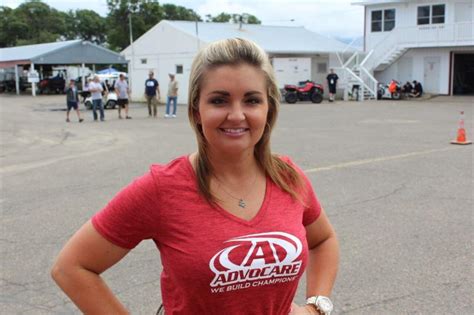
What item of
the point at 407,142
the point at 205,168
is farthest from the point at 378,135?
the point at 205,168

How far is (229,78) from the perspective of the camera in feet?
6.12

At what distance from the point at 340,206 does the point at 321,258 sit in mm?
4860

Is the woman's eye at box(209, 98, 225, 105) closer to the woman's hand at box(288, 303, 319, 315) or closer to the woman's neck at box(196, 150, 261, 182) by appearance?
the woman's neck at box(196, 150, 261, 182)

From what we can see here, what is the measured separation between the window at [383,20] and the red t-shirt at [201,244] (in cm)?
3605

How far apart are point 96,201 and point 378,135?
945 centimetres

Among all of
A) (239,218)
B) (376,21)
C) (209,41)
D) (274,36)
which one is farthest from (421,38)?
(239,218)

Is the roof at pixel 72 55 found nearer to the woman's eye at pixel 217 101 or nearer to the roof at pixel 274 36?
the roof at pixel 274 36

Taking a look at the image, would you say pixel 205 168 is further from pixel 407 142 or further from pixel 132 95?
pixel 132 95

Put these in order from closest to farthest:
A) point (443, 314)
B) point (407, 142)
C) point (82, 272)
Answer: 1. point (82, 272)
2. point (443, 314)
3. point (407, 142)

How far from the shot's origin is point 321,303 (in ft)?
6.98

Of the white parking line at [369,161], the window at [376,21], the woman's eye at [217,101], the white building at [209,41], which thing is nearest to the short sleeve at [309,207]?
the woman's eye at [217,101]

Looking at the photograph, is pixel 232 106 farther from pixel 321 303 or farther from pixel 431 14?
pixel 431 14

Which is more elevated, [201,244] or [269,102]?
[269,102]

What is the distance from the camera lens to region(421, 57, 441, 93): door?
33.3 m
